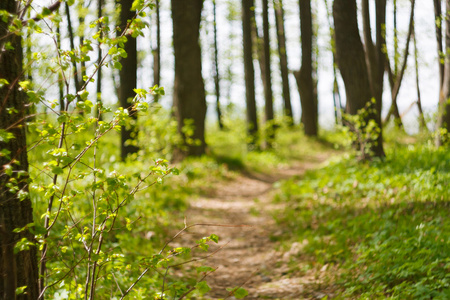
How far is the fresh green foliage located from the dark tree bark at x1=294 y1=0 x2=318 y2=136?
940 cm

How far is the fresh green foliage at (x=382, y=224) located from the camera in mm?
3373

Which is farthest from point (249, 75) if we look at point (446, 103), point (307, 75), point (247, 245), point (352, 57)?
point (247, 245)

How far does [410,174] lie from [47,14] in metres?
5.15

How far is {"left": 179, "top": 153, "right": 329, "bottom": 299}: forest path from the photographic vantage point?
429 cm

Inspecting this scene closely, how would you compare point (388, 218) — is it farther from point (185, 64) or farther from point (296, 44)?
point (296, 44)

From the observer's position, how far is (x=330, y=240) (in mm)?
4949

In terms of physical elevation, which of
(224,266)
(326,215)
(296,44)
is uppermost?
(296,44)

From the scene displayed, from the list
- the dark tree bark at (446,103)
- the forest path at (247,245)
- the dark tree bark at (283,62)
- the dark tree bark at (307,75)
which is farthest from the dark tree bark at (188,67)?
the dark tree bark at (283,62)

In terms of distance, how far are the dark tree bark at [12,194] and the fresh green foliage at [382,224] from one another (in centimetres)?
270

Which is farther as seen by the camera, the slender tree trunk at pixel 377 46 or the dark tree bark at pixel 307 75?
the dark tree bark at pixel 307 75

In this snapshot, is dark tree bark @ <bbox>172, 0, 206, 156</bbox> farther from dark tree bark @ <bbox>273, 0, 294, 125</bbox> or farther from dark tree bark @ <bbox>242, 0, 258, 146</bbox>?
dark tree bark @ <bbox>273, 0, 294, 125</bbox>

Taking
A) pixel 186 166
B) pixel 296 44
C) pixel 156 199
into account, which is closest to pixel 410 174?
pixel 156 199

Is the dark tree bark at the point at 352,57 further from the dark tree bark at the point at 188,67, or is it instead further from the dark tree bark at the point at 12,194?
the dark tree bark at the point at 12,194

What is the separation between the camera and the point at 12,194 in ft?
7.77
